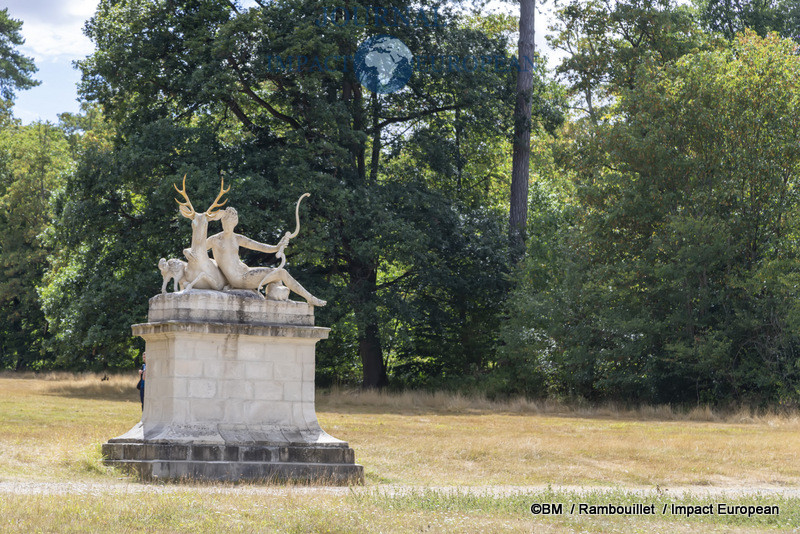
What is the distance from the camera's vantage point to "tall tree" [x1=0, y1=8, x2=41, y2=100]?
5556 centimetres

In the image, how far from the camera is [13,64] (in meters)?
55.9

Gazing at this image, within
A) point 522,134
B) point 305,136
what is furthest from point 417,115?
point 305,136

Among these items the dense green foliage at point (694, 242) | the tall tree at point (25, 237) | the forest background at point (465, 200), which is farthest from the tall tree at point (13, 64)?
the dense green foliage at point (694, 242)

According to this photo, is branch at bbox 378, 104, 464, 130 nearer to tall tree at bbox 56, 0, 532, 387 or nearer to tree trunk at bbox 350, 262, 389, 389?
tall tree at bbox 56, 0, 532, 387

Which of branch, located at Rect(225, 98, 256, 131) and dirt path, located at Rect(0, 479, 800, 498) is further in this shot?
branch, located at Rect(225, 98, 256, 131)

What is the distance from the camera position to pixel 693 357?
27828 mm

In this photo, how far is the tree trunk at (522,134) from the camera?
35188 millimetres

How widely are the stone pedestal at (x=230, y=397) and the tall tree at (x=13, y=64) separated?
4683cm

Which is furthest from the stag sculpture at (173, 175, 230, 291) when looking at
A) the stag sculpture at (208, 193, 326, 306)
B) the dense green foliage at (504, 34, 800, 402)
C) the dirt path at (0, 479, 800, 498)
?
the dense green foliage at (504, 34, 800, 402)

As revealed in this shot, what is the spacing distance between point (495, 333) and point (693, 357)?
8.35 meters

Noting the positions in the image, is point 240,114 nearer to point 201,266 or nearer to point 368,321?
point 368,321

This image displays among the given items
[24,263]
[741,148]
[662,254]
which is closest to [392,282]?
[662,254]

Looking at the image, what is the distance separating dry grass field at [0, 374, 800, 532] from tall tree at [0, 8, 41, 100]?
111 feet

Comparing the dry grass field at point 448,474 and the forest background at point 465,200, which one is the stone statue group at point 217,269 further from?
the forest background at point 465,200
